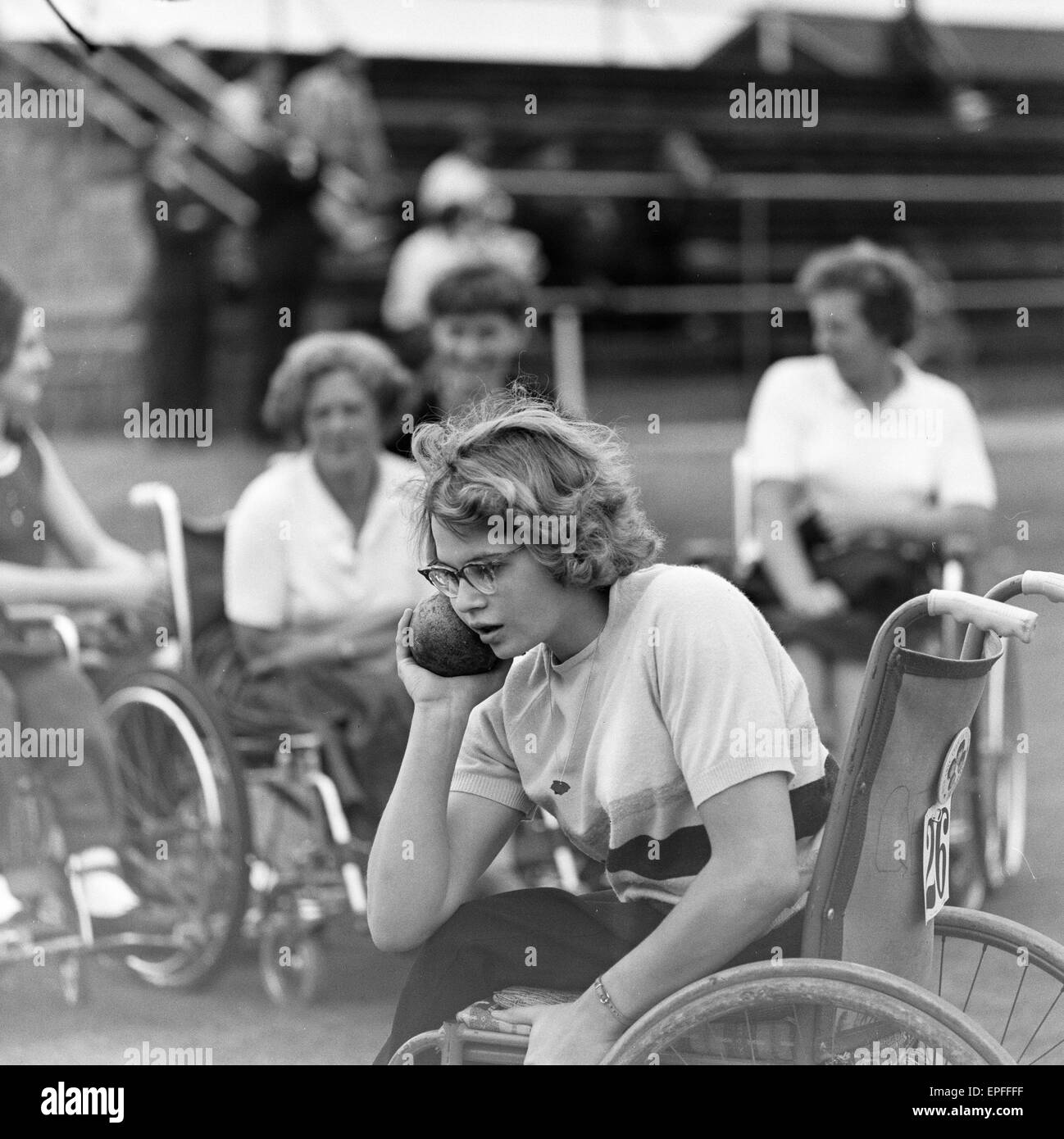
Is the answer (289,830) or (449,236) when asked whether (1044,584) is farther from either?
(449,236)

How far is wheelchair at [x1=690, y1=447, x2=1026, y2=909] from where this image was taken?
3664 millimetres

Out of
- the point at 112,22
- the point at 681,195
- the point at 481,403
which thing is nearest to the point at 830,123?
the point at 681,195

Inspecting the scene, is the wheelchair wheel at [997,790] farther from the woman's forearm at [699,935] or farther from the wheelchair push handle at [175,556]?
the woman's forearm at [699,935]

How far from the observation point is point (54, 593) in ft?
11.3

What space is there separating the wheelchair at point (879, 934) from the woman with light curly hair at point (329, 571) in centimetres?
139

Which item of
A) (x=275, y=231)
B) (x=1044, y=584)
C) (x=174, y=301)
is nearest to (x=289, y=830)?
(x=1044, y=584)

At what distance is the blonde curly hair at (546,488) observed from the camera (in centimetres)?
205

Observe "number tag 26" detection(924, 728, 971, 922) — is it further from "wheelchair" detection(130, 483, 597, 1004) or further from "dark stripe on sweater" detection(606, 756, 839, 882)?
"wheelchair" detection(130, 483, 597, 1004)

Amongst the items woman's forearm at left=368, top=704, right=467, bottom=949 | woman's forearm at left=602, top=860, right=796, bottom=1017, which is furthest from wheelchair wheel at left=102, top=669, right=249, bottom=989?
woman's forearm at left=602, top=860, right=796, bottom=1017

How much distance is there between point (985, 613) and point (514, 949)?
0.69m

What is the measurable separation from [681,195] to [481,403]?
7844 millimetres

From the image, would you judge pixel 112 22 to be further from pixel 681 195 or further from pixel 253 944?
pixel 681 195

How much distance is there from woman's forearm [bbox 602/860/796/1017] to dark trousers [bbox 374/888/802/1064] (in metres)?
0.15

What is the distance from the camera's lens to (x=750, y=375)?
32.9 feet
